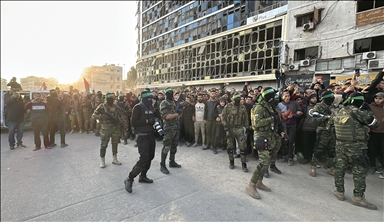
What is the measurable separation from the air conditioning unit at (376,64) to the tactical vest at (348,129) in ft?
43.8

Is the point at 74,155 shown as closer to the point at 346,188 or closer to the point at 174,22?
the point at 346,188

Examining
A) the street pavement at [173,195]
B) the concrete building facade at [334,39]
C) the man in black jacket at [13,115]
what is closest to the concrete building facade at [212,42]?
the concrete building facade at [334,39]

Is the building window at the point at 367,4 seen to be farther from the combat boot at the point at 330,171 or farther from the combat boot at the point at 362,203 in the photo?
the combat boot at the point at 362,203

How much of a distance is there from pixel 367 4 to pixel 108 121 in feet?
60.1

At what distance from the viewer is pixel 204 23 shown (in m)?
25.5

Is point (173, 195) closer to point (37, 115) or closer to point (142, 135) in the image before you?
point (142, 135)

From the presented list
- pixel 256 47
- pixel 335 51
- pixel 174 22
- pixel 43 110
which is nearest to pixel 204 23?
pixel 174 22

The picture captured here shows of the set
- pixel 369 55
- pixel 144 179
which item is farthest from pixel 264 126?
pixel 369 55

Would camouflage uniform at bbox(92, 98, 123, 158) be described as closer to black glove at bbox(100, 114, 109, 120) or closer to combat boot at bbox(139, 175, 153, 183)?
black glove at bbox(100, 114, 109, 120)

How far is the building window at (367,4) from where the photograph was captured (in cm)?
1292

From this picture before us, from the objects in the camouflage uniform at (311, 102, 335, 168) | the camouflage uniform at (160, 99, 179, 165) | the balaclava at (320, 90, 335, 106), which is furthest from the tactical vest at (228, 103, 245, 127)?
the balaclava at (320, 90, 335, 106)

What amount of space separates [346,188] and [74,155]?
7057 millimetres

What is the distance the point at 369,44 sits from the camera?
13.2 metres

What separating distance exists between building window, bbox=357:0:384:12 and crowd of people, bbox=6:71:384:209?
12.6 metres
